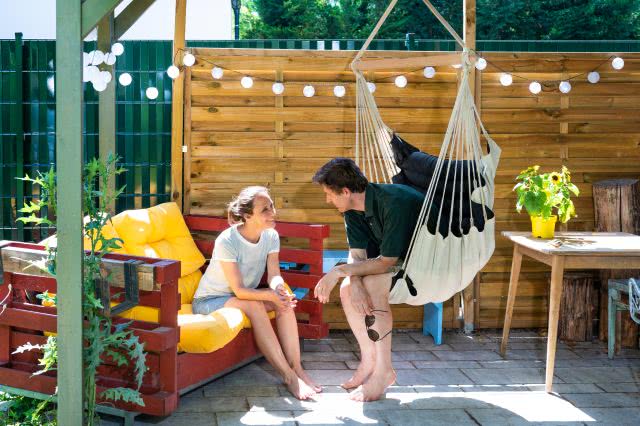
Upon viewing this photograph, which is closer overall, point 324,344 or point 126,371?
point 126,371

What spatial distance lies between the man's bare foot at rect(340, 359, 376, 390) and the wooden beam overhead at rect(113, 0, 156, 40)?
2.30 m

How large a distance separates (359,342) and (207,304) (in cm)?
78

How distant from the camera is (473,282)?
511cm

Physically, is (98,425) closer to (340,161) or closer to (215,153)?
(340,161)

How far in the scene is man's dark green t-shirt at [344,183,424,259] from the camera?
3672 millimetres

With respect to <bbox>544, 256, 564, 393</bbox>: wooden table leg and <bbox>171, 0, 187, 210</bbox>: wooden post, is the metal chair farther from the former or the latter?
<bbox>171, 0, 187, 210</bbox>: wooden post

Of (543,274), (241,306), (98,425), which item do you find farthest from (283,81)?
(98,425)

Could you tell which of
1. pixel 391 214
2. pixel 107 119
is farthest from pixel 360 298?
pixel 107 119

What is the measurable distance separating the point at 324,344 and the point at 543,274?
151 centimetres

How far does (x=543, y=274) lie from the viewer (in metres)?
5.16

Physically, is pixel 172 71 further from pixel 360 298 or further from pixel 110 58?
pixel 360 298

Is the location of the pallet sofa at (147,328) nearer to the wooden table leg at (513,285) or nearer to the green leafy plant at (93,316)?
the green leafy plant at (93,316)

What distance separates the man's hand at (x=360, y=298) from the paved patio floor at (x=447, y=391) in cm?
43

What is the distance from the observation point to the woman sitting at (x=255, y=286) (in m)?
3.90
